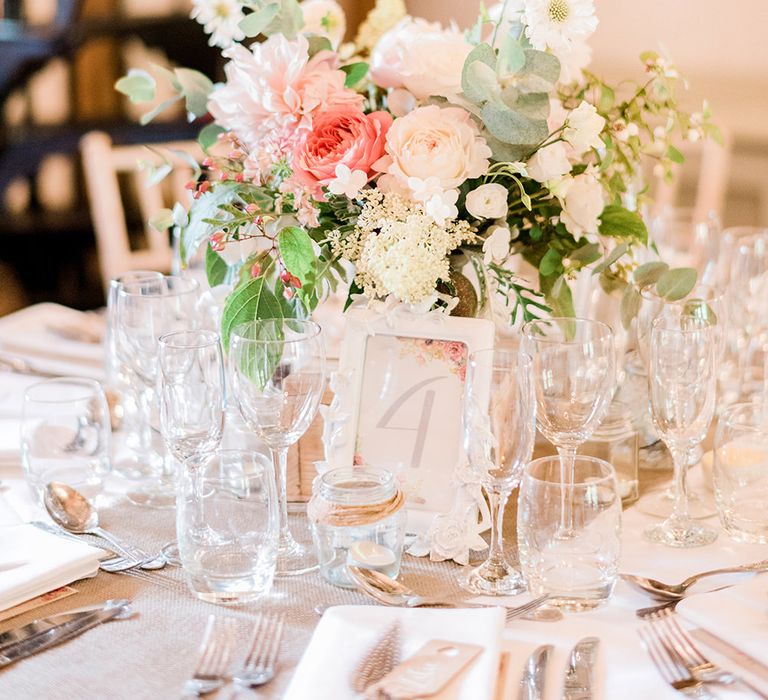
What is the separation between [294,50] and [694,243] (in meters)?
1.30

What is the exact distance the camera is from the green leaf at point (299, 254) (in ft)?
4.30

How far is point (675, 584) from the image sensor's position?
4.03 feet

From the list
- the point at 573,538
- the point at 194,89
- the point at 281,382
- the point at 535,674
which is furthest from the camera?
the point at 194,89

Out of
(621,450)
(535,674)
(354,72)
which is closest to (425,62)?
(354,72)

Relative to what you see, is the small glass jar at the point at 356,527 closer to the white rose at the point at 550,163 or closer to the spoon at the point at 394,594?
the spoon at the point at 394,594

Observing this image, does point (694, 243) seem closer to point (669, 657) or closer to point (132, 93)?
point (132, 93)

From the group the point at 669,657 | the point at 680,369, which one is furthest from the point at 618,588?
the point at 680,369

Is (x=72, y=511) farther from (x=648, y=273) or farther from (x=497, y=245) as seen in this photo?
(x=648, y=273)

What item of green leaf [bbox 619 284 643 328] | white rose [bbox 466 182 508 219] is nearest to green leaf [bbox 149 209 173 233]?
white rose [bbox 466 182 508 219]

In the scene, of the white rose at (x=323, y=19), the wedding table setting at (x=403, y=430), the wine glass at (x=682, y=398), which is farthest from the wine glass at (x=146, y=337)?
the wine glass at (x=682, y=398)

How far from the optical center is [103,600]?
119 centimetres

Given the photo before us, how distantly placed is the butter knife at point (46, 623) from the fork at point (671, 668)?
0.55 metres

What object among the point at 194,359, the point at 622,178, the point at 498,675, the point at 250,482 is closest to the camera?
the point at 498,675

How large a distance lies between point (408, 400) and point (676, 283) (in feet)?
1.32
